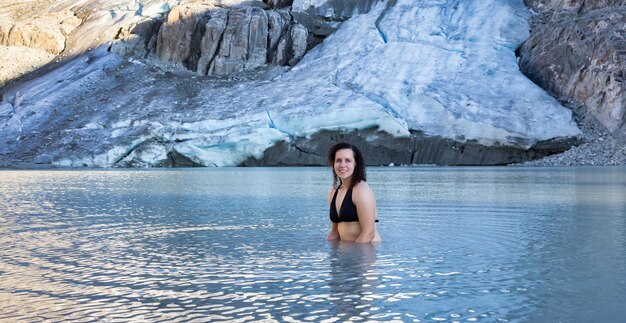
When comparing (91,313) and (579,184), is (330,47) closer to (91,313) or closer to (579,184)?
(579,184)

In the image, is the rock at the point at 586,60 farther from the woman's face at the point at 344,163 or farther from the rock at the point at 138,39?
the woman's face at the point at 344,163

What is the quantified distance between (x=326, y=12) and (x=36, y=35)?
17.4 metres

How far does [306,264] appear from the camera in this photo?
552cm

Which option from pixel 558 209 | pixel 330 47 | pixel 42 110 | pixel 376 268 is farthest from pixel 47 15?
pixel 376 268

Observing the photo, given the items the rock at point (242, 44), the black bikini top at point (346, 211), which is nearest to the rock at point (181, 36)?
the rock at point (242, 44)

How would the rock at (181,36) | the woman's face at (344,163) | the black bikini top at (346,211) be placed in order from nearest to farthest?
the woman's face at (344,163) → the black bikini top at (346,211) → the rock at (181,36)

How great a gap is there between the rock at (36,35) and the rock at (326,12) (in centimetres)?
1429

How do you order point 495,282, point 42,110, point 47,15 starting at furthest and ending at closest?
point 47,15
point 42,110
point 495,282

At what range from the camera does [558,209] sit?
33.1 feet

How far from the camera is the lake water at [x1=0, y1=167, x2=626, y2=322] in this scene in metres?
4.04

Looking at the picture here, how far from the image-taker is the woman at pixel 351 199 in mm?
6211

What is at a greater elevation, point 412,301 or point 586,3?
point 586,3

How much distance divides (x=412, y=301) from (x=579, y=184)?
1279 cm

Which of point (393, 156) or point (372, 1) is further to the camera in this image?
point (372, 1)
